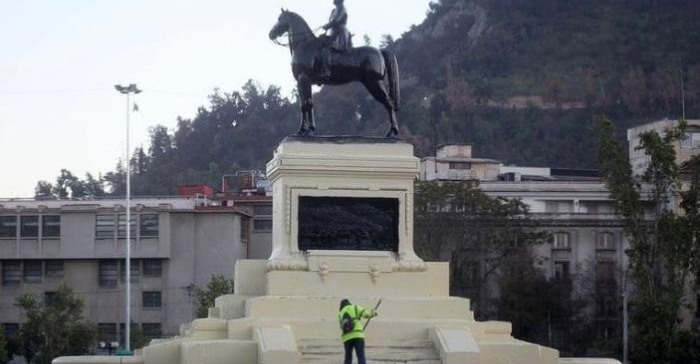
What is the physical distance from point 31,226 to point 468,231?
20.0 m

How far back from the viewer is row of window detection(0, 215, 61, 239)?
74.3 metres

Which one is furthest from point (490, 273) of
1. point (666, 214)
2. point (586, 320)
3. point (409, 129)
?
point (409, 129)

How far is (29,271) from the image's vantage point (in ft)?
245

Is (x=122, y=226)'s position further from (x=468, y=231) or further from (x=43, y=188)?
(x=43, y=188)

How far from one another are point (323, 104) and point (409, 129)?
10.3 metres

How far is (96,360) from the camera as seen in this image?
3095 cm

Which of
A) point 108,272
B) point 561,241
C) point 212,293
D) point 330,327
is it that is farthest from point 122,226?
point 330,327

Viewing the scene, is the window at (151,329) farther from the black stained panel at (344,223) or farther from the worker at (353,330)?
the worker at (353,330)

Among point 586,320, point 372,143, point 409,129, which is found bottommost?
point 586,320

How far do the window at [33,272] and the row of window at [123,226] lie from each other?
123 inches

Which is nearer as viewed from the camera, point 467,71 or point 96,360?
point 96,360

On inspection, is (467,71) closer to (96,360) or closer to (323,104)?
(323,104)

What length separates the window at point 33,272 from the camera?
74.5m

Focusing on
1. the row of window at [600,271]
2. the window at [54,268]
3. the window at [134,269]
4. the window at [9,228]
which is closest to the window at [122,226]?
the window at [134,269]
